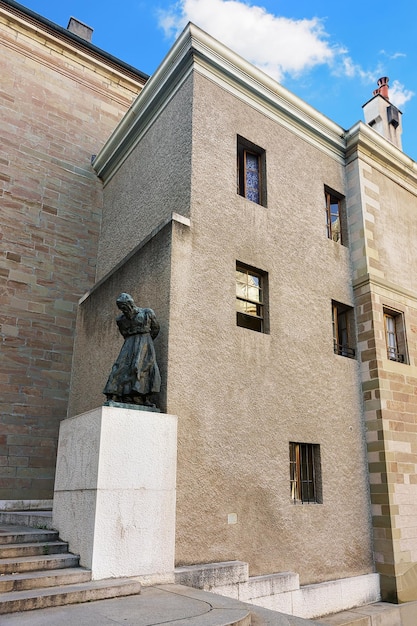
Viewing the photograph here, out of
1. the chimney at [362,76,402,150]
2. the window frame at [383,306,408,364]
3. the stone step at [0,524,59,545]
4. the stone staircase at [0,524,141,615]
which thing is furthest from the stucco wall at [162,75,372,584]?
the chimney at [362,76,402,150]

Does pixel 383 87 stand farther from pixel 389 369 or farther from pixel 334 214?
pixel 389 369

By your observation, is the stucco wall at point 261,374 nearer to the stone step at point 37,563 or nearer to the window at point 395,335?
the window at point 395,335

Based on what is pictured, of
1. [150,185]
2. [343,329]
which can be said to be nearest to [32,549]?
[150,185]

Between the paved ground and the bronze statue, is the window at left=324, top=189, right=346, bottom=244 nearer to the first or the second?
the bronze statue

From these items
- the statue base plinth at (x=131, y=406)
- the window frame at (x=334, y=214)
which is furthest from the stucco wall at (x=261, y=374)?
the window frame at (x=334, y=214)

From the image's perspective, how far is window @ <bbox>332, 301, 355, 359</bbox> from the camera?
959cm

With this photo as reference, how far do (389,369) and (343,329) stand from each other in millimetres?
1120

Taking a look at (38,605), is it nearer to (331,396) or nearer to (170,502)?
(170,502)

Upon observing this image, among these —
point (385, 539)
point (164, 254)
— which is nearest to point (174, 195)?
point (164, 254)

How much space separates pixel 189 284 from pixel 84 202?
213 inches

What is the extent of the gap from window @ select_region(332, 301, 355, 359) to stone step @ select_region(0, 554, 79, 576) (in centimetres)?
587

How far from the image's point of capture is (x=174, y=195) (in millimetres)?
8250

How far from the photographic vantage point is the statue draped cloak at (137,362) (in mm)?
6312

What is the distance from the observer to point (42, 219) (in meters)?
10.8
